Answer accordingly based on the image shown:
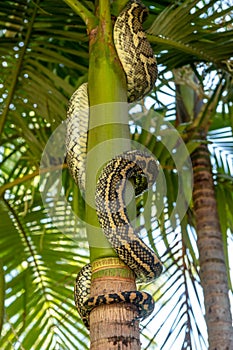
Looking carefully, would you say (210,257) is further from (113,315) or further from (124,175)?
(113,315)

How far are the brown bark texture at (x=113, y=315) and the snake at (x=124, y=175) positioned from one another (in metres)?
0.02

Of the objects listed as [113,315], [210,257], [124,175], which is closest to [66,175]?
[210,257]

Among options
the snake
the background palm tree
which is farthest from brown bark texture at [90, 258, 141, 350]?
the background palm tree

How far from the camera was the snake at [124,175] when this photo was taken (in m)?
1.99

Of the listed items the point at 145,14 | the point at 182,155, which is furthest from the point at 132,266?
the point at 182,155

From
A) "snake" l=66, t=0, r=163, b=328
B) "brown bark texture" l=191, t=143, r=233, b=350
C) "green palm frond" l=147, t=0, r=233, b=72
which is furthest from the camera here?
"brown bark texture" l=191, t=143, r=233, b=350

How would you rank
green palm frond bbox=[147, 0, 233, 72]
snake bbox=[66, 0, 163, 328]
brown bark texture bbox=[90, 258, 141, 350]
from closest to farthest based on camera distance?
1. brown bark texture bbox=[90, 258, 141, 350]
2. snake bbox=[66, 0, 163, 328]
3. green palm frond bbox=[147, 0, 233, 72]

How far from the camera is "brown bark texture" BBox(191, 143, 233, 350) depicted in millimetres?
3279

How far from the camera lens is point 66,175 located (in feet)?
14.0

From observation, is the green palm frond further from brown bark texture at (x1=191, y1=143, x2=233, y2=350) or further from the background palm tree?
brown bark texture at (x1=191, y1=143, x2=233, y2=350)

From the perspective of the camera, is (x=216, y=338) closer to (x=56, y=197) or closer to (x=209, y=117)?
(x=56, y=197)

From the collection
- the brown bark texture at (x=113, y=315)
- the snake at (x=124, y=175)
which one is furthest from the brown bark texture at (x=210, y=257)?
the brown bark texture at (x=113, y=315)

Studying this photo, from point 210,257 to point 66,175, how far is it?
115 centimetres

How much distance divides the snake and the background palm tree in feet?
0.97
